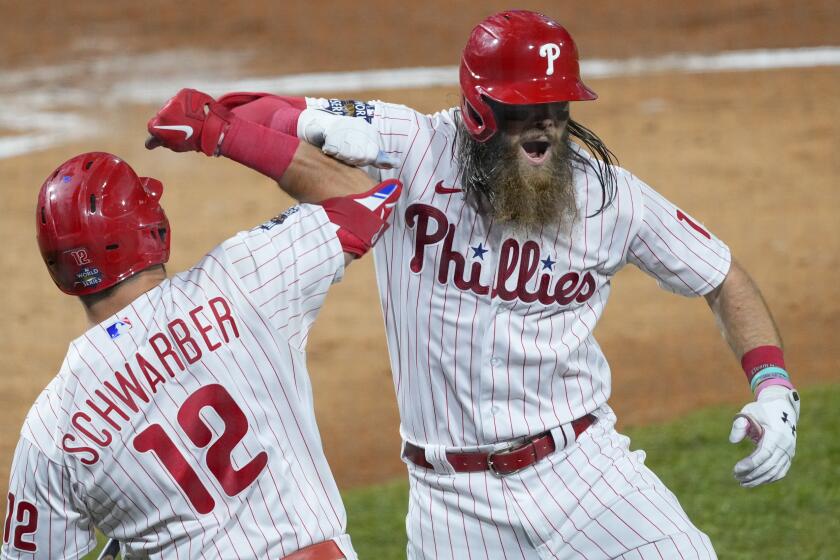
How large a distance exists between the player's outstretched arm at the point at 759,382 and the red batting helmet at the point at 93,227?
1.78m

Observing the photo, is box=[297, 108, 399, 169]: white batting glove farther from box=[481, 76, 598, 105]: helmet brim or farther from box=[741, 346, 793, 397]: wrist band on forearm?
box=[741, 346, 793, 397]: wrist band on forearm

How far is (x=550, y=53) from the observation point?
378 centimetres

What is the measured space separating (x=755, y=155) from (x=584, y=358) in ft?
21.0

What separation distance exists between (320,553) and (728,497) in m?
3.26

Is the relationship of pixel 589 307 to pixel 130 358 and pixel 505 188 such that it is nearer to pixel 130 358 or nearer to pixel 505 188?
pixel 505 188

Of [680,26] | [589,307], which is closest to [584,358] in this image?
[589,307]

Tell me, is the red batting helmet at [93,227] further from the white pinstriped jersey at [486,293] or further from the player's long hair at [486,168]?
the player's long hair at [486,168]

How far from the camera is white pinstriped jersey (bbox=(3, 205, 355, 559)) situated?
3082 millimetres

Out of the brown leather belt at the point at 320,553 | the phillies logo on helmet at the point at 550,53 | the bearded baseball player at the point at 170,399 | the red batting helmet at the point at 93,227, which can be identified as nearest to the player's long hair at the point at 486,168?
the phillies logo on helmet at the point at 550,53

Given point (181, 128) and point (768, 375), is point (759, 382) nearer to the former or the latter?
point (768, 375)

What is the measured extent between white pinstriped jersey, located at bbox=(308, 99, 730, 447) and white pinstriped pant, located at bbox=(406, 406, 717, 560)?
135 mm

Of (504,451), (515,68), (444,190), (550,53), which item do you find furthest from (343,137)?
(504,451)

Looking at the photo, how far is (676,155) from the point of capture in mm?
9781

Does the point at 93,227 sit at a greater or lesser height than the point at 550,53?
lesser
